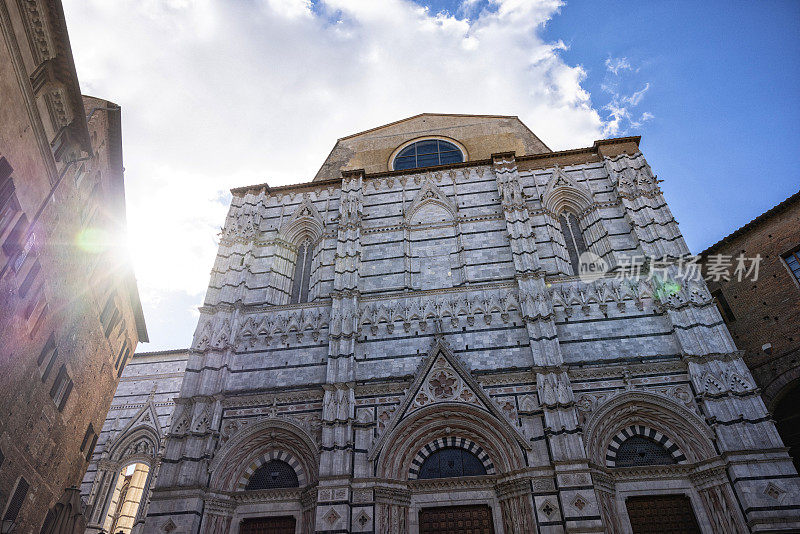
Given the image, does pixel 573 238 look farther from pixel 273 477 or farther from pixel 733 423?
pixel 273 477

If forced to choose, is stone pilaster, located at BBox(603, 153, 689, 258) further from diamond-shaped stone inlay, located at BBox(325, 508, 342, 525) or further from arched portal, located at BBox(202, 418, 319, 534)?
arched portal, located at BBox(202, 418, 319, 534)

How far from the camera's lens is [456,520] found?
536 inches

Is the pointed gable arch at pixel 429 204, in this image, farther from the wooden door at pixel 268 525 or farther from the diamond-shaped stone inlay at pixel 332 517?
the wooden door at pixel 268 525

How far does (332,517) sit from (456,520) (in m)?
3.26

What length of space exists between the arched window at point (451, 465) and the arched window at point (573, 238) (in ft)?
25.3

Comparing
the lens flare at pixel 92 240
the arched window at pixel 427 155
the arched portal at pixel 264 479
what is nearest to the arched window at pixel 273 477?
the arched portal at pixel 264 479

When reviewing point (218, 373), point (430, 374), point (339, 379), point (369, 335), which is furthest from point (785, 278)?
point (218, 373)

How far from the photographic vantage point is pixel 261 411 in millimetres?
15664

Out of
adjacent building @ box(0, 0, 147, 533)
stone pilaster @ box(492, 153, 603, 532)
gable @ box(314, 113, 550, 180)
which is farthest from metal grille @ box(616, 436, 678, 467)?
adjacent building @ box(0, 0, 147, 533)

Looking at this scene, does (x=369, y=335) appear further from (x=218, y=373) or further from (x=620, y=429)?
(x=620, y=429)

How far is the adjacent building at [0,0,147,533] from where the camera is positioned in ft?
39.1

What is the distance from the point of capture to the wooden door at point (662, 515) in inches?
504

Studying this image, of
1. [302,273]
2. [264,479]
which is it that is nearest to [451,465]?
[264,479]

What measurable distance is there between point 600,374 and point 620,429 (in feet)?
5.09
